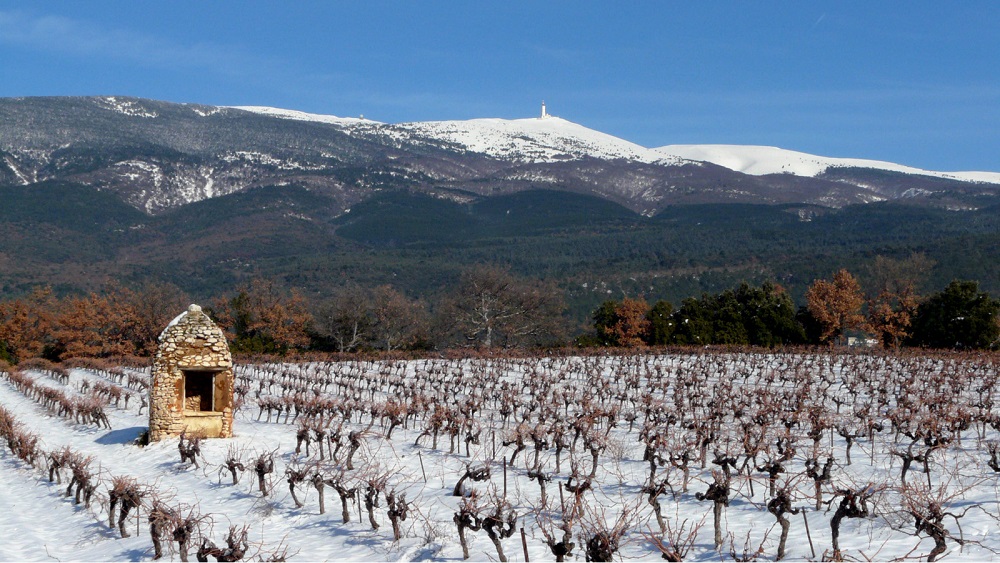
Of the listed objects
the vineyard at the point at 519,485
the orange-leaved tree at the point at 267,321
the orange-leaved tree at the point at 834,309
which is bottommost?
the vineyard at the point at 519,485

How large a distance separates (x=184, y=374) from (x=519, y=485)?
9162 millimetres

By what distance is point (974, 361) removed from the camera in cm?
3669

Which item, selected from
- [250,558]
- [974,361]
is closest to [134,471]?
[250,558]

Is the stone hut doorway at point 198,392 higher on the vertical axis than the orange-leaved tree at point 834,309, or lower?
lower

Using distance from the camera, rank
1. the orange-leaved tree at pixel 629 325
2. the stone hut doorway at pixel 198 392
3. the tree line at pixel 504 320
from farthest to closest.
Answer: the orange-leaved tree at pixel 629 325 → the tree line at pixel 504 320 → the stone hut doorway at pixel 198 392

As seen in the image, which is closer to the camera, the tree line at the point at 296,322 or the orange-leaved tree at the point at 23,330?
the tree line at the point at 296,322

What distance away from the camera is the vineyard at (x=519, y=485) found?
1196cm

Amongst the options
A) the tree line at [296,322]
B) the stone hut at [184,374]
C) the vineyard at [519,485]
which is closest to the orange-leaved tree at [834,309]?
the tree line at [296,322]

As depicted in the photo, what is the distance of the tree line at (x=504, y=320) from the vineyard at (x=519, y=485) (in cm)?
2099

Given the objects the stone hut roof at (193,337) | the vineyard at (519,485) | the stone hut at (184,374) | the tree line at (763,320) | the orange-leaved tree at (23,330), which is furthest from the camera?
the orange-leaved tree at (23,330)

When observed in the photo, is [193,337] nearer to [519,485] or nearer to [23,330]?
[519,485]

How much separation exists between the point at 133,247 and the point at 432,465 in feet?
537

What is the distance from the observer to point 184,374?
21484 mm

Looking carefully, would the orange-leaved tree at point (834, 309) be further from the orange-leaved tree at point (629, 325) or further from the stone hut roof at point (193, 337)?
the stone hut roof at point (193, 337)
